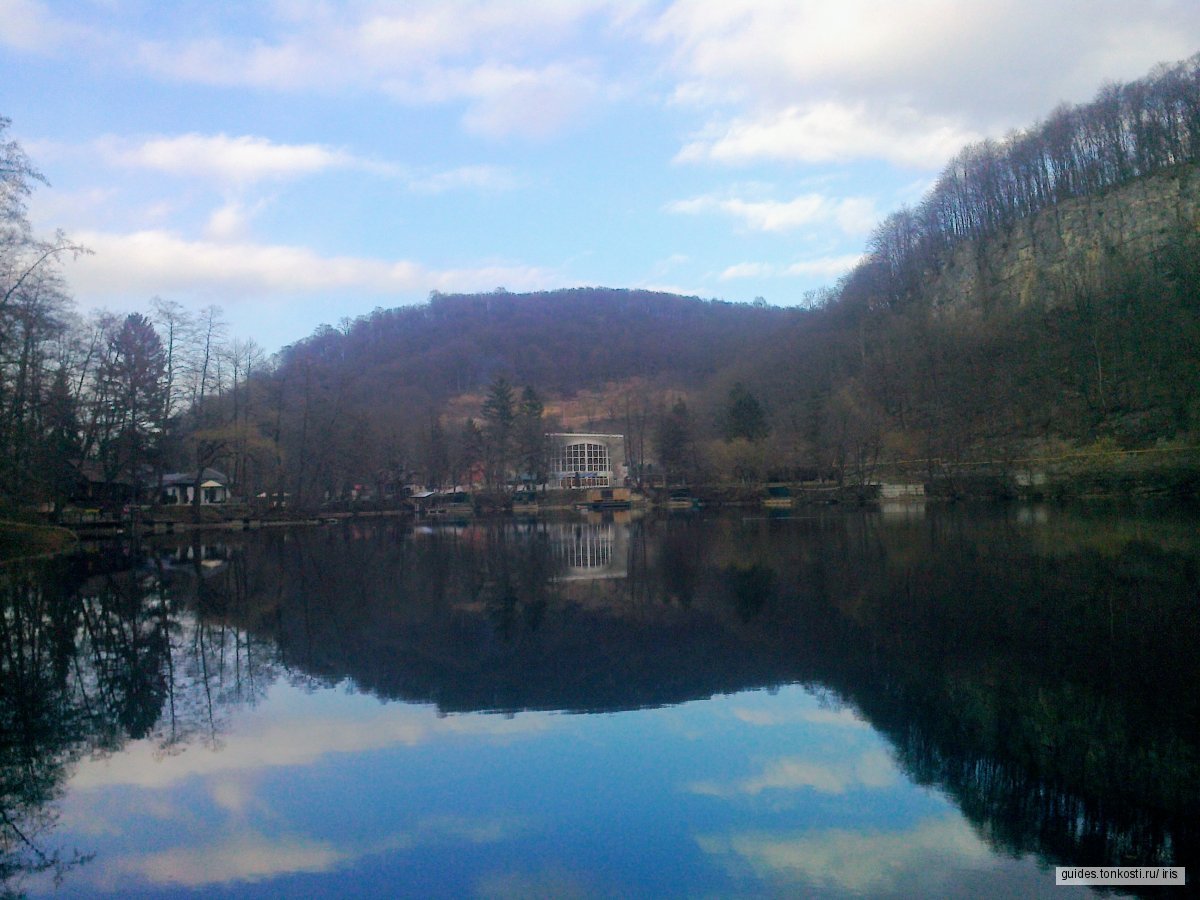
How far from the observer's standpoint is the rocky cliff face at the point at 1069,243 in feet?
219

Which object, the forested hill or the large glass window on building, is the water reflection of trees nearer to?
the large glass window on building

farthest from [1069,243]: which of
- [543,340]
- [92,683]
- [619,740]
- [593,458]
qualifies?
[543,340]

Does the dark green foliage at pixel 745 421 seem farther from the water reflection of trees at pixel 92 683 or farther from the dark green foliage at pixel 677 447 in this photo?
the water reflection of trees at pixel 92 683

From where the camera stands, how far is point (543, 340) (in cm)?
16900

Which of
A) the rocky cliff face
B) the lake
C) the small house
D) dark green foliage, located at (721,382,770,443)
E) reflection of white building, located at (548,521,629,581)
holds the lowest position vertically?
reflection of white building, located at (548,521,629,581)

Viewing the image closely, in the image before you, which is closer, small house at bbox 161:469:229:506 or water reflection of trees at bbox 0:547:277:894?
water reflection of trees at bbox 0:547:277:894

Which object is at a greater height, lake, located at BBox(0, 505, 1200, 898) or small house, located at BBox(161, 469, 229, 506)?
small house, located at BBox(161, 469, 229, 506)

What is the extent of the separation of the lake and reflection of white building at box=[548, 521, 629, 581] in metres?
4.84

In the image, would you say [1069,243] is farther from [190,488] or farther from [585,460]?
[190,488]

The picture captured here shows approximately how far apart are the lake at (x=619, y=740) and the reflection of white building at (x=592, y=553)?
484cm

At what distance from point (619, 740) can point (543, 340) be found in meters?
163

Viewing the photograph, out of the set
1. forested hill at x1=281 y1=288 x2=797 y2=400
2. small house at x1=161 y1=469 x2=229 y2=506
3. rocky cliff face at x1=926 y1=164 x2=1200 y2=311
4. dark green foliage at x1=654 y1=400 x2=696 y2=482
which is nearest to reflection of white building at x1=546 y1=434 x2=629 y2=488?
dark green foliage at x1=654 y1=400 x2=696 y2=482

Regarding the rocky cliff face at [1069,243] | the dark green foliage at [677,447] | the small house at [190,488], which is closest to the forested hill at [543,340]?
the rocky cliff face at [1069,243]

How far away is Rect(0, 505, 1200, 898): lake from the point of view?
532 centimetres
